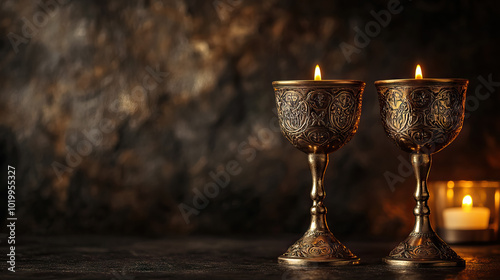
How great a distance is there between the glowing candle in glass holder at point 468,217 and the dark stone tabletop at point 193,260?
5 centimetres

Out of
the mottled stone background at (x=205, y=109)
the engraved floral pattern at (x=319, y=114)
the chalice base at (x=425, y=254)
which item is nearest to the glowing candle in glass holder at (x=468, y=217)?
the mottled stone background at (x=205, y=109)

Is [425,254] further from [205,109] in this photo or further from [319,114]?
[205,109]

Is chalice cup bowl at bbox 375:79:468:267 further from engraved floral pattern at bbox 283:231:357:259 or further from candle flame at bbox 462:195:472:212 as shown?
candle flame at bbox 462:195:472:212

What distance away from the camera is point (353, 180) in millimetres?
2068

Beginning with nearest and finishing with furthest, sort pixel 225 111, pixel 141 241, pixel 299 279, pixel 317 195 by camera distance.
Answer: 1. pixel 299 279
2. pixel 317 195
3. pixel 141 241
4. pixel 225 111

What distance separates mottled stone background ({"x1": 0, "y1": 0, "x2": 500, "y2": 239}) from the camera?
2.04m

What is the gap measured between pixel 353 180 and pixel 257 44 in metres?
0.44

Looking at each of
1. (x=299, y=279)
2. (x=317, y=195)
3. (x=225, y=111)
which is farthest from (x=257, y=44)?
(x=299, y=279)

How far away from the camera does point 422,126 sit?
4.84ft

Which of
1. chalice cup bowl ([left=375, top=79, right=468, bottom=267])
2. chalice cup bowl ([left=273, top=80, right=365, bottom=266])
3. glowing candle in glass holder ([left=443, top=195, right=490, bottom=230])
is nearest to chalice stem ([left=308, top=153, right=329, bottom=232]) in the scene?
chalice cup bowl ([left=273, top=80, right=365, bottom=266])

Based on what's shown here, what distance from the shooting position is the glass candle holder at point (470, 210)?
189 cm

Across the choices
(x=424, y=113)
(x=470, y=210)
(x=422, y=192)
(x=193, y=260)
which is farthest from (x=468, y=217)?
(x=193, y=260)

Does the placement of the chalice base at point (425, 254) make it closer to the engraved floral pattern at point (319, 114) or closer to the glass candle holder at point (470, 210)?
the engraved floral pattern at point (319, 114)

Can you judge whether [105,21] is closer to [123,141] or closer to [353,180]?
[123,141]
